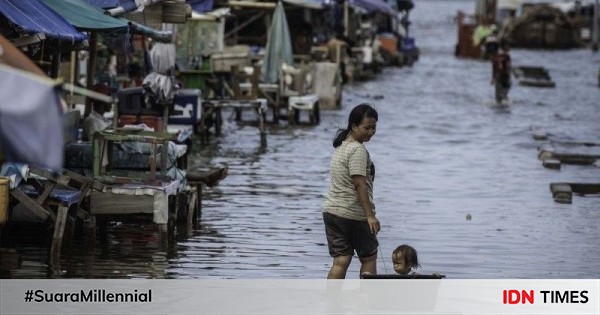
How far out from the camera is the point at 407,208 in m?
17.3

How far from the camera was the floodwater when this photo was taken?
13.0m

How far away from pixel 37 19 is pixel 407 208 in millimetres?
6148

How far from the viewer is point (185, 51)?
25984 millimetres

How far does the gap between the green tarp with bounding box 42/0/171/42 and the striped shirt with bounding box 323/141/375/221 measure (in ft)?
12.0

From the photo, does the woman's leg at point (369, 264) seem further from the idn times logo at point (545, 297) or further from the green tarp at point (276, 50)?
the green tarp at point (276, 50)

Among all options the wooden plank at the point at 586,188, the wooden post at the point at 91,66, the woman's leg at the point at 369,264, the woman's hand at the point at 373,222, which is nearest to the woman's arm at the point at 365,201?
the woman's hand at the point at 373,222

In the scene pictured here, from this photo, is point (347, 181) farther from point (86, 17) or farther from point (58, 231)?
point (86, 17)

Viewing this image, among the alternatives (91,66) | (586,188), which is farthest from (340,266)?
(586,188)

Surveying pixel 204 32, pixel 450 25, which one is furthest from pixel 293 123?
pixel 450 25

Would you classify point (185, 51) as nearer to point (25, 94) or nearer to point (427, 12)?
point (25, 94)

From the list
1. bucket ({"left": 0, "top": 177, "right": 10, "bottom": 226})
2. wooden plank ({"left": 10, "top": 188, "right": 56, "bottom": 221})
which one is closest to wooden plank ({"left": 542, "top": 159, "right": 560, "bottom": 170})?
wooden plank ({"left": 10, "top": 188, "right": 56, "bottom": 221})

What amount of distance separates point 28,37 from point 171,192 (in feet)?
6.48

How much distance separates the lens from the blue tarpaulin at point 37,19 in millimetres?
12070

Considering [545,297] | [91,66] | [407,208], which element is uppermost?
[91,66]
